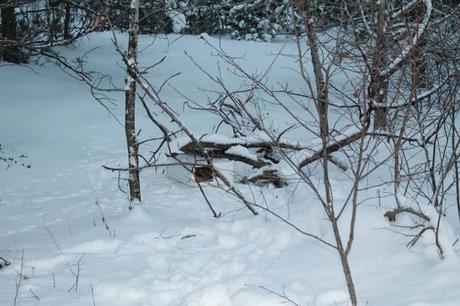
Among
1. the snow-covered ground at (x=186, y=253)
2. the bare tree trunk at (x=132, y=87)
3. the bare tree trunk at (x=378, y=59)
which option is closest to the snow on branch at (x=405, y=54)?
the bare tree trunk at (x=378, y=59)

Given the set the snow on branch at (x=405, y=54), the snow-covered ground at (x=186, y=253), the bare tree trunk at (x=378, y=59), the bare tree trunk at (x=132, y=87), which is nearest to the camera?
the bare tree trunk at (x=378, y=59)

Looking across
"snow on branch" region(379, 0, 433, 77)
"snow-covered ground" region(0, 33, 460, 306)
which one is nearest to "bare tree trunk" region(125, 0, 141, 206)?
"snow-covered ground" region(0, 33, 460, 306)

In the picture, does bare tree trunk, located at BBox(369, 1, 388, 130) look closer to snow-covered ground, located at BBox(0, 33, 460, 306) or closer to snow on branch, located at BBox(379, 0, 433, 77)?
snow on branch, located at BBox(379, 0, 433, 77)

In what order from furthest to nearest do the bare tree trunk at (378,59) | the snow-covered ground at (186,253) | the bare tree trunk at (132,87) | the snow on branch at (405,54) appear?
1. the bare tree trunk at (132,87)
2. the snow on branch at (405,54)
3. the snow-covered ground at (186,253)
4. the bare tree trunk at (378,59)

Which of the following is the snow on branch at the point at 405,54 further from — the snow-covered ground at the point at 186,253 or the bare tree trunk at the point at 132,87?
the bare tree trunk at the point at 132,87

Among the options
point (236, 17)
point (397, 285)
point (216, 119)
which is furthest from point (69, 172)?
point (236, 17)

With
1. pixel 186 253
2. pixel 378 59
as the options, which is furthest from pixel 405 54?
pixel 186 253

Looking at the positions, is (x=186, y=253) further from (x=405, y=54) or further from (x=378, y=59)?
(x=405, y=54)

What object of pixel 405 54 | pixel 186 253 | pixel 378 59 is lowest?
pixel 186 253

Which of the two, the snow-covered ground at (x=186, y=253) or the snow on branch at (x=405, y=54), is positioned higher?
the snow on branch at (x=405, y=54)

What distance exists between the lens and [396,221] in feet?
15.0

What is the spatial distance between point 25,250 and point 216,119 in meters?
6.98

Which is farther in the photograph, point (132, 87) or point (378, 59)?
point (132, 87)

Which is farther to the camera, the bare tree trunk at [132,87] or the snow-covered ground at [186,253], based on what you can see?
the bare tree trunk at [132,87]
